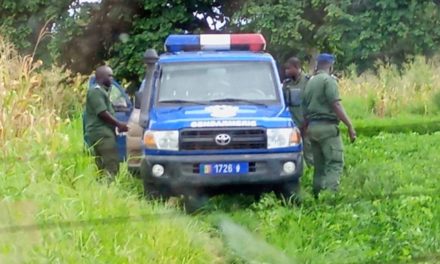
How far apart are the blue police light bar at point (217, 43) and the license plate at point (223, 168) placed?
180 centimetres

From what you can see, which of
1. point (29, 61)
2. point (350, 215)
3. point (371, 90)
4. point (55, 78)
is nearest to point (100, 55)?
point (55, 78)

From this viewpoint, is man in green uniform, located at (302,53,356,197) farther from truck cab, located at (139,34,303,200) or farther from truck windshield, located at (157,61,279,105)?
truck windshield, located at (157,61,279,105)

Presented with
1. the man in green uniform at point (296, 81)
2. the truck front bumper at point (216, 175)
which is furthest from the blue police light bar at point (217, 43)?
the truck front bumper at point (216, 175)

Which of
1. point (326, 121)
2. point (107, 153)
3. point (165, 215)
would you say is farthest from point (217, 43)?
point (165, 215)

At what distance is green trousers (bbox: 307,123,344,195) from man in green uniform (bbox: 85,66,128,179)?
1.70 m

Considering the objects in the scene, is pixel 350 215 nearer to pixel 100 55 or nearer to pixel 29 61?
pixel 29 61

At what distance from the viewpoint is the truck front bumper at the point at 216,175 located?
7016mm

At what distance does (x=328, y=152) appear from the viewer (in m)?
7.61

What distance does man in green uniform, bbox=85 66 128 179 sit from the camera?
7.63 metres

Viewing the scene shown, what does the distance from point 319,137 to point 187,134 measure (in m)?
Answer: 1.26

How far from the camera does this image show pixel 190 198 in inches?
285

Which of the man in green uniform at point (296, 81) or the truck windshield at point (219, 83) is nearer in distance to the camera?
the truck windshield at point (219, 83)

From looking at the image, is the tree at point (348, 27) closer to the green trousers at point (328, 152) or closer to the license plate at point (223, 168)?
the green trousers at point (328, 152)

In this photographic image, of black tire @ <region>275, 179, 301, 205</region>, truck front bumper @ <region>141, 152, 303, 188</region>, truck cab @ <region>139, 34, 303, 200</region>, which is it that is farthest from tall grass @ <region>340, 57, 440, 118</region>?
truck front bumper @ <region>141, 152, 303, 188</region>
